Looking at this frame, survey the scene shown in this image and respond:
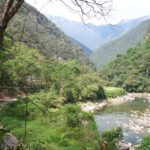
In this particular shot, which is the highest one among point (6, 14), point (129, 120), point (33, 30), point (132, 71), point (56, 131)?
point (33, 30)

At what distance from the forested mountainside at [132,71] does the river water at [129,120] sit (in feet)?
94.5

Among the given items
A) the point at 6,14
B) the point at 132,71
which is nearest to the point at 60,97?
the point at 6,14

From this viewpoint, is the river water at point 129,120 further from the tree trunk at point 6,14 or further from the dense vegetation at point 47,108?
the tree trunk at point 6,14

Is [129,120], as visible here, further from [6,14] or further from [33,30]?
[6,14]

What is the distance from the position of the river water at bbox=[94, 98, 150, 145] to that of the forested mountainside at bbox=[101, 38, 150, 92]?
94.5 feet

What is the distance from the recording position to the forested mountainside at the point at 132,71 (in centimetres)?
8438

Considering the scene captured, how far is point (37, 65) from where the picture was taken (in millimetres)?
47375

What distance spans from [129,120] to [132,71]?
51.7m

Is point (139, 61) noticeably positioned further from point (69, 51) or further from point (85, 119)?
point (85, 119)

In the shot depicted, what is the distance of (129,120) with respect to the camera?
3969 centimetres

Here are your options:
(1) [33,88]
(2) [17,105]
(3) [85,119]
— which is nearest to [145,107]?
(1) [33,88]

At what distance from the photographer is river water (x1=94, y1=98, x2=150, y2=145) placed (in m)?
31.7

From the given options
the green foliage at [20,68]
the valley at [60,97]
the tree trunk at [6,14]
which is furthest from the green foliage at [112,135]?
the green foliage at [20,68]

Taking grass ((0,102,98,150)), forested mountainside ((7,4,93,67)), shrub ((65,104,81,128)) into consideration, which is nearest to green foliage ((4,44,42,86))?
forested mountainside ((7,4,93,67))
